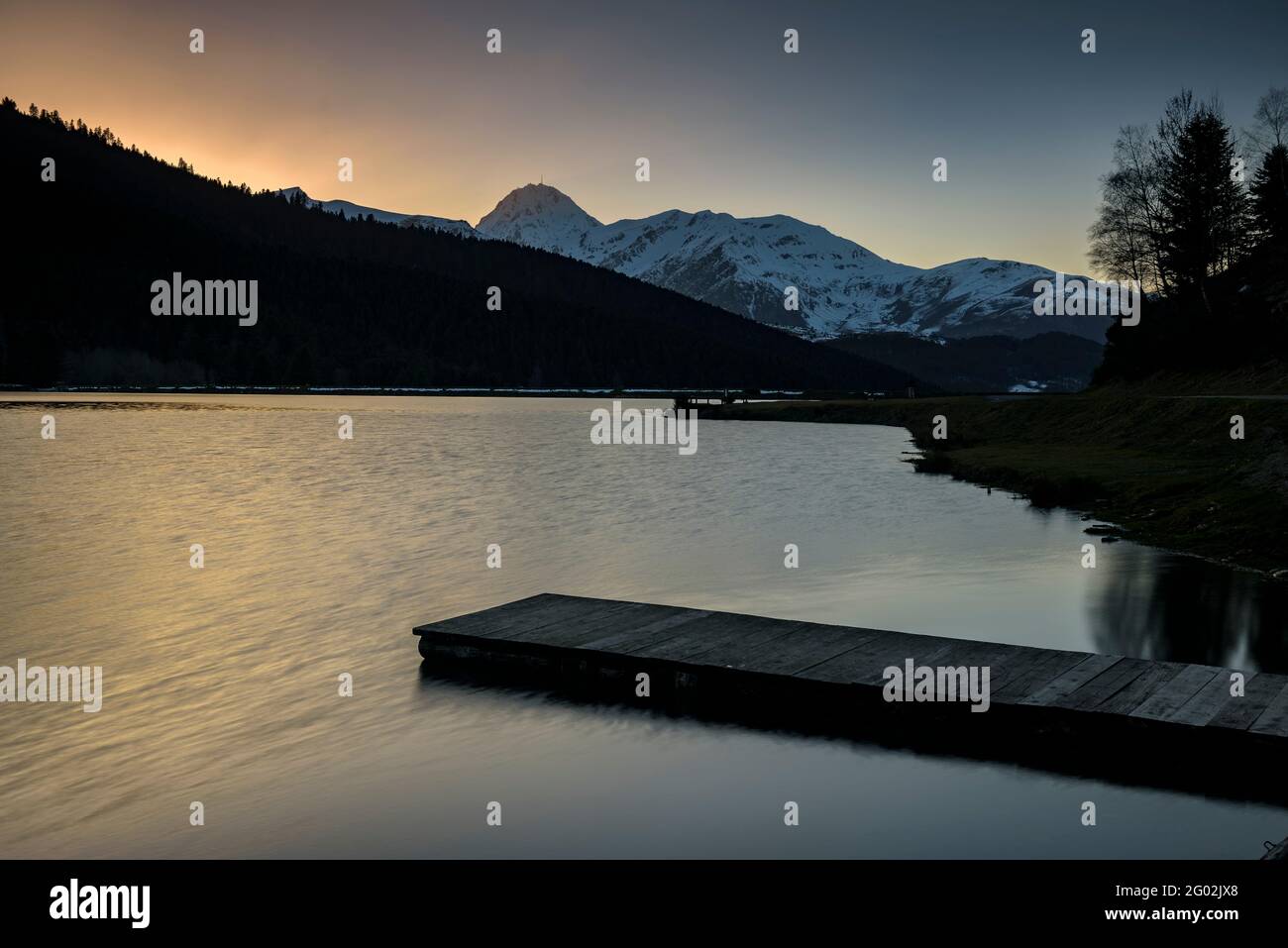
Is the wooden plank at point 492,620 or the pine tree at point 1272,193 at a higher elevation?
the pine tree at point 1272,193

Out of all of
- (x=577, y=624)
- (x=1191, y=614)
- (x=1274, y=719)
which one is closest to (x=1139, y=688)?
(x=1274, y=719)

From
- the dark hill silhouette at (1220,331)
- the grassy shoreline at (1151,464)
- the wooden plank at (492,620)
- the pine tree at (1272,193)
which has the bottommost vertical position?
the wooden plank at (492,620)

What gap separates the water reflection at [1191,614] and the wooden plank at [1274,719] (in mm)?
5510

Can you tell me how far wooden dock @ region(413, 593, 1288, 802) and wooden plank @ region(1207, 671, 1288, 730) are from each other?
0.03 metres

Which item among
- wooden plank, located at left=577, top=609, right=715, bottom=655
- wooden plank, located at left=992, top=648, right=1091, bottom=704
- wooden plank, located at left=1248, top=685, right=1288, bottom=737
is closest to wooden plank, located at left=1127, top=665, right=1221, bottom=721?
wooden plank, located at left=1248, top=685, right=1288, bottom=737

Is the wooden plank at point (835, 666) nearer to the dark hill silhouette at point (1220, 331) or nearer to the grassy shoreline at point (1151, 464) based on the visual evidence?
the grassy shoreline at point (1151, 464)

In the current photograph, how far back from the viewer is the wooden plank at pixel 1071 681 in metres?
13.8

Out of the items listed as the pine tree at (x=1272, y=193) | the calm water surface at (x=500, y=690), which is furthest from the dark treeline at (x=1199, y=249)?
the calm water surface at (x=500, y=690)

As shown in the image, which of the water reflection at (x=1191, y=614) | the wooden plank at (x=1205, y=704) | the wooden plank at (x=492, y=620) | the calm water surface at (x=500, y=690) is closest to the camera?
the calm water surface at (x=500, y=690)

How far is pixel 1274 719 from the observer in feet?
41.6

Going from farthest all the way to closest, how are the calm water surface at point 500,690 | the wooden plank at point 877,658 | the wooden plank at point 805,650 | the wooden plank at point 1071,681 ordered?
the wooden plank at point 805,650
the wooden plank at point 877,658
the wooden plank at point 1071,681
the calm water surface at point 500,690

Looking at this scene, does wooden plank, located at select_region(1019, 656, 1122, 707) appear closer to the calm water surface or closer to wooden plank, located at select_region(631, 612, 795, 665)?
the calm water surface

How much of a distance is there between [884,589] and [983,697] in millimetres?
13120
